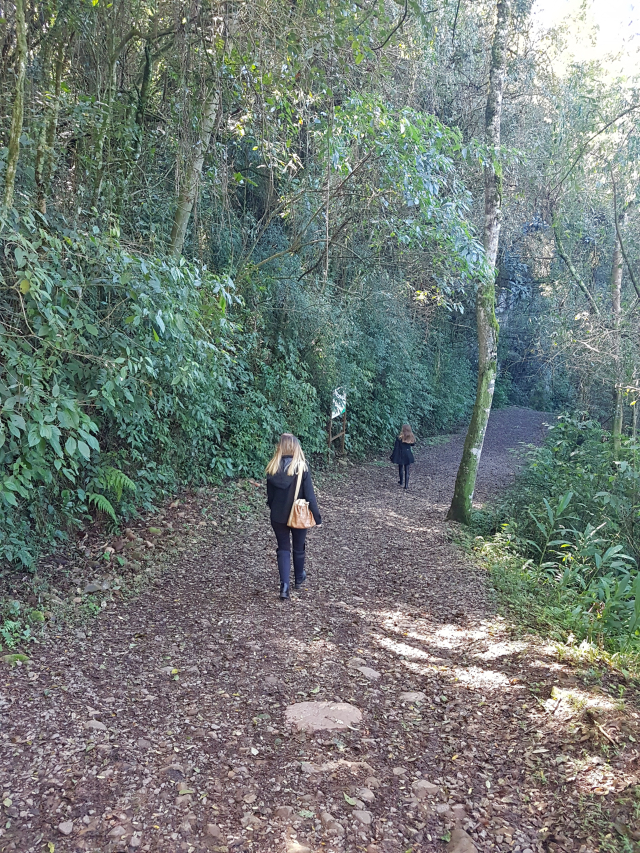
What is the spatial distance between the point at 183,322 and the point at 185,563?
3124 mm

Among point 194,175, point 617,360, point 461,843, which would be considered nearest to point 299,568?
point 461,843

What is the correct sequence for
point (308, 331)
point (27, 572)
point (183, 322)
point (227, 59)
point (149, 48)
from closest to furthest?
point (183, 322)
point (27, 572)
point (227, 59)
point (149, 48)
point (308, 331)

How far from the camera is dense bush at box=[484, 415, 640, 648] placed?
18.1ft

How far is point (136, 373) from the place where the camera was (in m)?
5.99

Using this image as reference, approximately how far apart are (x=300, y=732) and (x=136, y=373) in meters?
3.90

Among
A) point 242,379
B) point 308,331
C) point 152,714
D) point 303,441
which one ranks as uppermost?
point 308,331

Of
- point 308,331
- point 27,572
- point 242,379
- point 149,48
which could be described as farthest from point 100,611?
point 308,331

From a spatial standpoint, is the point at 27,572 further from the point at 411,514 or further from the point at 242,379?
the point at 411,514

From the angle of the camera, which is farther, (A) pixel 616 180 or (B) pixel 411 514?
(A) pixel 616 180

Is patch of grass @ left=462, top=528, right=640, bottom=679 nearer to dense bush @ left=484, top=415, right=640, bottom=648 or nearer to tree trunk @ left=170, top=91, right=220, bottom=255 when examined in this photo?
dense bush @ left=484, top=415, right=640, bottom=648

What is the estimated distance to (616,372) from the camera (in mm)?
11391

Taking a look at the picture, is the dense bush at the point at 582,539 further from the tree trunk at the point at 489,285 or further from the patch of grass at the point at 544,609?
the tree trunk at the point at 489,285

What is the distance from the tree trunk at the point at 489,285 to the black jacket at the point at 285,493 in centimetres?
440

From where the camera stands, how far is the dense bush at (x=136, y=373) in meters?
4.52
